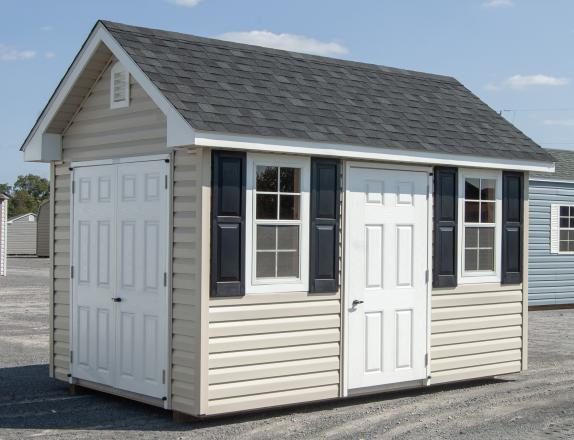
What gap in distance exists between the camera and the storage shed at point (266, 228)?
8617mm

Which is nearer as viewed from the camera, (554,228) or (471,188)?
(471,188)

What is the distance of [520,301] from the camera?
11445 millimetres

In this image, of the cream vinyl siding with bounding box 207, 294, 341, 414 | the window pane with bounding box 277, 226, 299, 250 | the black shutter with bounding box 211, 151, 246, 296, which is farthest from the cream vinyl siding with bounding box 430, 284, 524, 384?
the black shutter with bounding box 211, 151, 246, 296

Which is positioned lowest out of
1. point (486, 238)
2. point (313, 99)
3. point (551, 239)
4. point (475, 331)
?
point (475, 331)

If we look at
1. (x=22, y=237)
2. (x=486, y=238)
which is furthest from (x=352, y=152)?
(x=22, y=237)

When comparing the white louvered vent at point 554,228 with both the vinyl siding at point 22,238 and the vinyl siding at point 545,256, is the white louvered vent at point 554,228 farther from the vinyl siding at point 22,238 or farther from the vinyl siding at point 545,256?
the vinyl siding at point 22,238

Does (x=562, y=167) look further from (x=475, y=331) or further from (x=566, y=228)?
(x=475, y=331)

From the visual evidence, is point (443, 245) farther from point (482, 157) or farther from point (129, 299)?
point (129, 299)

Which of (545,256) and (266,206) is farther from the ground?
(266,206)

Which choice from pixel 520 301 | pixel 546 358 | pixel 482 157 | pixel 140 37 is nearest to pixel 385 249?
pixel 482 157

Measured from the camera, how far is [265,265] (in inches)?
353

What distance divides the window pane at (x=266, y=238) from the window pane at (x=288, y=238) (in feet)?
0.20

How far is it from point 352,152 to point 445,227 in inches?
68.2

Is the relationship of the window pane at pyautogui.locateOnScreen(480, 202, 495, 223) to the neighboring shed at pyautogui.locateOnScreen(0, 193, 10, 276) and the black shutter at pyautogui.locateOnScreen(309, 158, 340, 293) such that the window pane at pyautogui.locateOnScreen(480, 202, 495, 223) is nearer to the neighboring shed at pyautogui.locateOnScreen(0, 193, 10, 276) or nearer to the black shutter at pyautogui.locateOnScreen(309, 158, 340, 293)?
the black shutter at pyautogui.locateOnScreen(309, 158, 340, 293)
